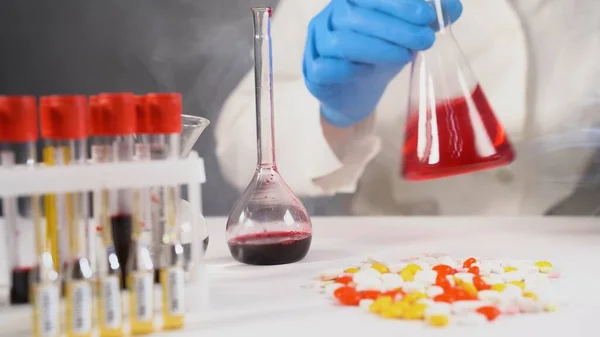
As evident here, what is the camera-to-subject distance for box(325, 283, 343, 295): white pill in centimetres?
82

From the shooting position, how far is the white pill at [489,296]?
748mm

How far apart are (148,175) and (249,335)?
183 millimetres

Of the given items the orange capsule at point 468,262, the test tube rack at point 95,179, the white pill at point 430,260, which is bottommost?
the white pill at point 430,260

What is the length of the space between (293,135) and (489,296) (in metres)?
0.78

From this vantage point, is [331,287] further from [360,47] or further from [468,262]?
[360,47]

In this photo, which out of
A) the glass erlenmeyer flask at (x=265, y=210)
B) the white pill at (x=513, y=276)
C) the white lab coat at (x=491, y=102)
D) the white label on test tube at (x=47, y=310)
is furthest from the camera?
the white lab coat at (x=491, y=102)

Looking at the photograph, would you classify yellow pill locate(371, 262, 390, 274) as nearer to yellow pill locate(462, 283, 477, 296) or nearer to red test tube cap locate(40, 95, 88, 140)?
yellow pill locate(462, 283, 477, 296)

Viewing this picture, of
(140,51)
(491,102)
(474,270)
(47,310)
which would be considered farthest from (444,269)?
(140,51)

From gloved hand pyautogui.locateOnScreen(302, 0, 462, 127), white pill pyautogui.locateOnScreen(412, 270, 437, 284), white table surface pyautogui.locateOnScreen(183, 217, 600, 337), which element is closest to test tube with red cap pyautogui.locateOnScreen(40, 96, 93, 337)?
white table surface pyautogui.locateOnScreen(183, 217, 600, 337)

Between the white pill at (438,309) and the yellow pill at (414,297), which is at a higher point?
the yellow pill at (414,297)

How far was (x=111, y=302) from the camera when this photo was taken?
65cm

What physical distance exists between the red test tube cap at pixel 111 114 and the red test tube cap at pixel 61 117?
21 mm

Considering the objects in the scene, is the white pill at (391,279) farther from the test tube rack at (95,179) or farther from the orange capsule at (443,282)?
the test tube rack at (95,179)

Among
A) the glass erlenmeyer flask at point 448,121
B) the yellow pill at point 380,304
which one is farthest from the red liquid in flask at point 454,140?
the yellow pill at point 380,304
